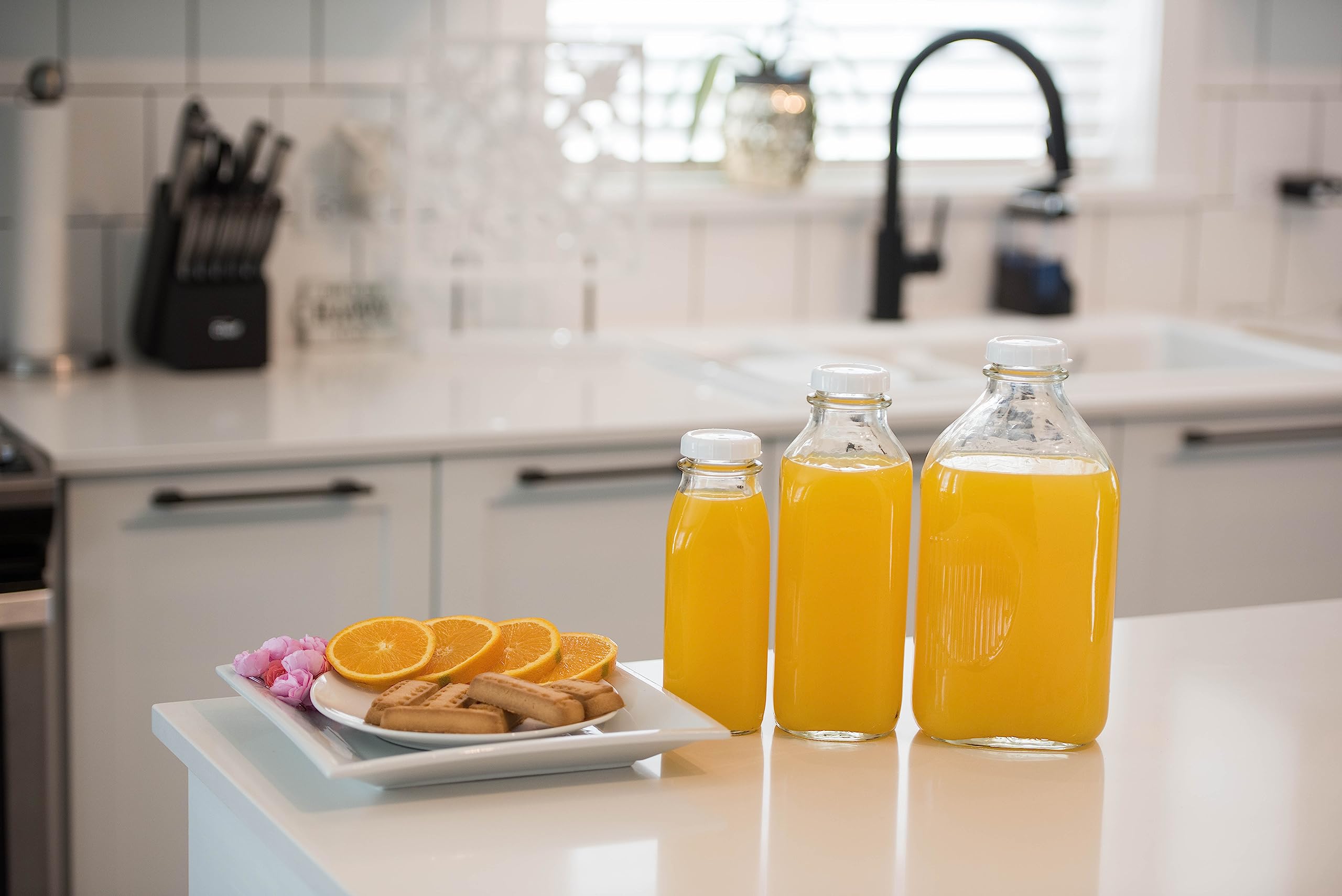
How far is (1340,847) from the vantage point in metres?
0.86

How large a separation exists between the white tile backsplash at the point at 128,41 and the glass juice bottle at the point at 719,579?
1.83 metres

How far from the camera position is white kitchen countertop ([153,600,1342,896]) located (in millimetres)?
798

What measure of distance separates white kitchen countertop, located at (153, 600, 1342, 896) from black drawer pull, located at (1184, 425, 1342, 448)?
4.39ft

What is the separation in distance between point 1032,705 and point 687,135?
2.07 m

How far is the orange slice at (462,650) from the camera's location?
965 mm

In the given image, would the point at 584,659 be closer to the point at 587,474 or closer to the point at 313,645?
the point at 313,645

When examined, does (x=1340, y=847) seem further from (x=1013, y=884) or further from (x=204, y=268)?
(x=204, y=268)

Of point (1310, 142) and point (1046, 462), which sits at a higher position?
point (1310, 142)

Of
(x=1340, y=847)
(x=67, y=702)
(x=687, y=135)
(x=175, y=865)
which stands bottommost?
(x=175, y=865)

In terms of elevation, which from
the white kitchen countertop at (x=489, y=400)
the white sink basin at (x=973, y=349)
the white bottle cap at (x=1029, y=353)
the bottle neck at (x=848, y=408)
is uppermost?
the white bottle cap at (x=1029, y=353)

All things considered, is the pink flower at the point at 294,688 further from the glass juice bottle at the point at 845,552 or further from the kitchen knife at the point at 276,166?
the kitchen knife at the point at 276,166

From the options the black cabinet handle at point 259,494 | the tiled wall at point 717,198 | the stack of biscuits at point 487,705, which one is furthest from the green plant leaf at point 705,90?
the stack of biscuits at point 487,705

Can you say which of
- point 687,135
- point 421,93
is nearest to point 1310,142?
point 687,135

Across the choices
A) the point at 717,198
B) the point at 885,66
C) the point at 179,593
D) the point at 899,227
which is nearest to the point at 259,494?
the point at 179,593
